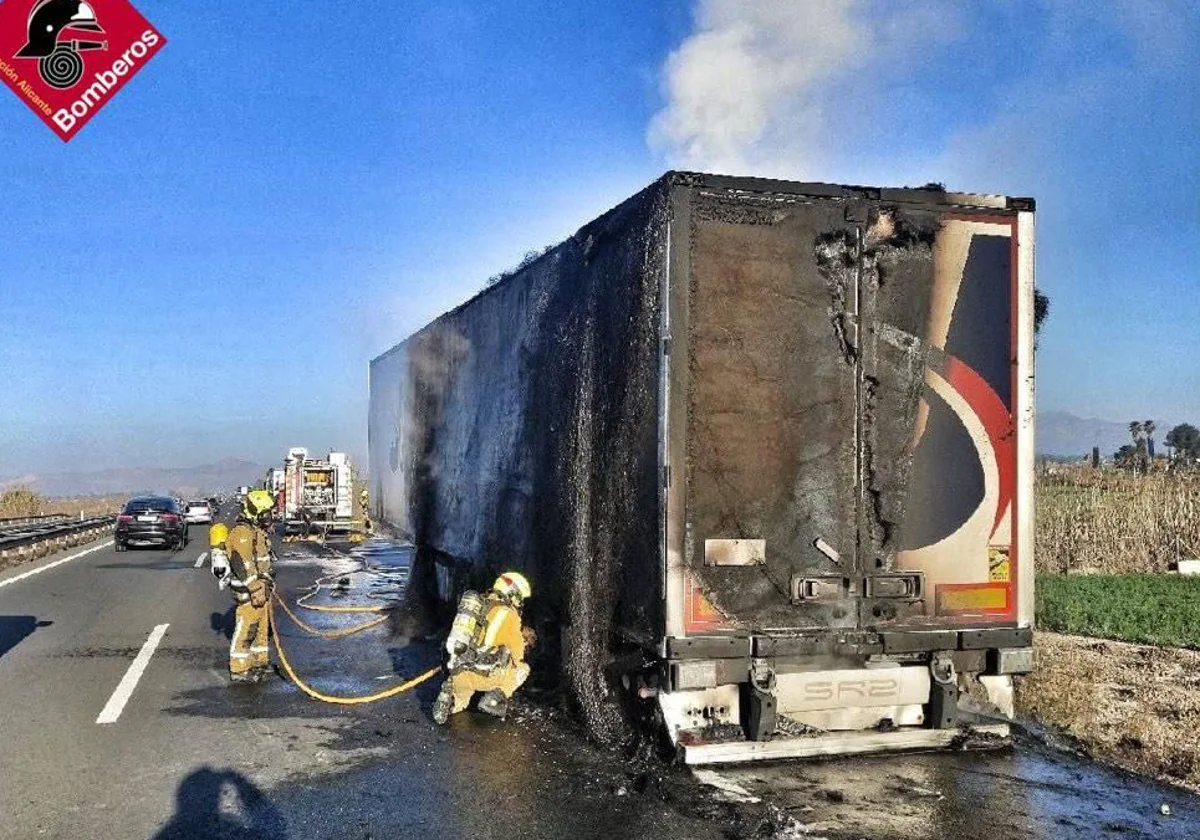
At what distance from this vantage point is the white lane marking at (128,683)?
7.52 metres

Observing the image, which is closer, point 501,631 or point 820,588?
point 820,588

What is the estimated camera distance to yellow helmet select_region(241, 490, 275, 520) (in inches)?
355

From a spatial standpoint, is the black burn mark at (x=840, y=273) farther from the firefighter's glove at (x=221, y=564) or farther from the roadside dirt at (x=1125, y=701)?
the firefighter's glove at (x=221, y=564)

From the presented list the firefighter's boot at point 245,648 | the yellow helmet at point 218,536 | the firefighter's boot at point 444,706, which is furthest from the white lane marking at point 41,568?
the firefighter's boot at point 444,706

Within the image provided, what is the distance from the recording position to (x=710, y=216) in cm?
552

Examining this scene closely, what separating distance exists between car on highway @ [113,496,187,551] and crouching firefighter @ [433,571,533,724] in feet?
70.1

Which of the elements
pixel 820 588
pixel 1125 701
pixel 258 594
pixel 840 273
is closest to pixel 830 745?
pixel 820 588

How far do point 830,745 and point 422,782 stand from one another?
2.37 meters

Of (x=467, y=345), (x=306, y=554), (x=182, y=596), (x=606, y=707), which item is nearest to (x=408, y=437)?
(x=467, y=345)

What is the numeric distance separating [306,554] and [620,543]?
63.5 ft

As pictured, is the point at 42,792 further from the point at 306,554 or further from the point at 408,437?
the point at 306,554

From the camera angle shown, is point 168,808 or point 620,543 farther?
point 620,543

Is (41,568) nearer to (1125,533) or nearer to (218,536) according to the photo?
(218,536)

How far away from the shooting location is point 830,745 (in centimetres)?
575
